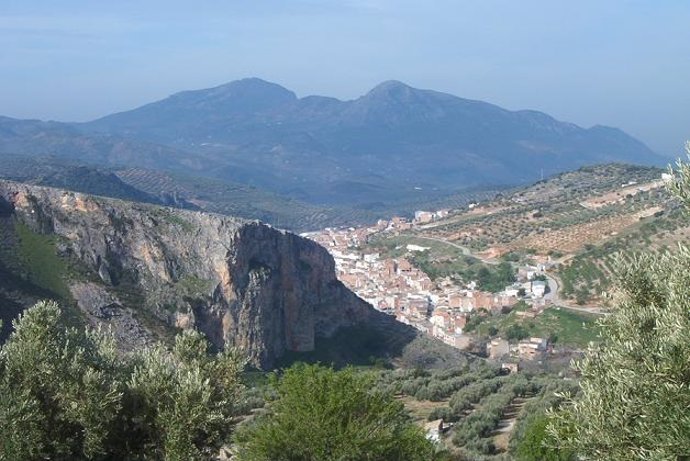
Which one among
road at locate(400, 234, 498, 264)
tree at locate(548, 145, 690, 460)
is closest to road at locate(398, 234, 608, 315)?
road at locate(400, 234, 498, 264)

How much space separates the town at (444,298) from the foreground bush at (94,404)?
117 feet

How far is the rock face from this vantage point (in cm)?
4203

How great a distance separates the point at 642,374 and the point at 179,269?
41.0 metres

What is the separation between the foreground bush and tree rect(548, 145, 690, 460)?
452 centimetres

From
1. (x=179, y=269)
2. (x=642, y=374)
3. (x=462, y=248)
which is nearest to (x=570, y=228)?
(x=462, y=248)

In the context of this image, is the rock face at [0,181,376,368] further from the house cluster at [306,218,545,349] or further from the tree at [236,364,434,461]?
the tree at [236,364,434,461]

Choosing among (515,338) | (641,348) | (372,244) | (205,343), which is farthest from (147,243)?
(372,244)

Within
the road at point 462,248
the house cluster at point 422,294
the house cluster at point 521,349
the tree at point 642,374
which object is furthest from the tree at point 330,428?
the road at point 462,248

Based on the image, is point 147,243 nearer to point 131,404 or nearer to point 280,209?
point 131,404

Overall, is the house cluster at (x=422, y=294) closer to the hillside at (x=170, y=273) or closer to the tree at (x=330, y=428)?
the hillside at (x=170, y=273)

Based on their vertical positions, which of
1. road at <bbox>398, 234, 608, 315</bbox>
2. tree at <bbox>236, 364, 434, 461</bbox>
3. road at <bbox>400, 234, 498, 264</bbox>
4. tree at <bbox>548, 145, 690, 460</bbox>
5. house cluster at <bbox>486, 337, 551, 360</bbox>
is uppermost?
tree at <bbox>548, 145, 690, 460</bbox>

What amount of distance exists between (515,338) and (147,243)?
23.7 m

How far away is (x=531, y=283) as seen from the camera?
5859cm

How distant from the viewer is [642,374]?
21.2 ft
